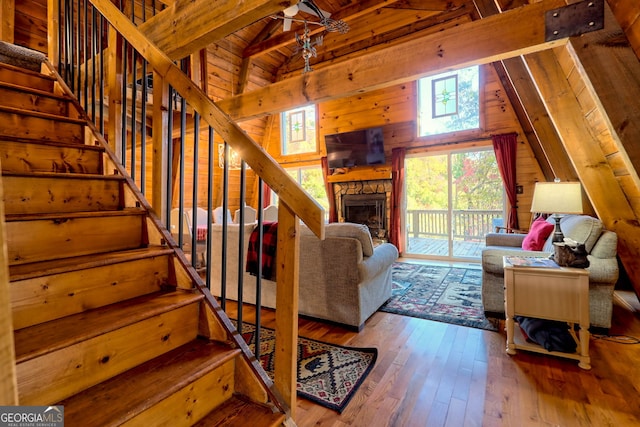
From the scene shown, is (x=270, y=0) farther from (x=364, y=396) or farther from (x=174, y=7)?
(x=364, y=396)

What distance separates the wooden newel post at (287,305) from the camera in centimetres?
127

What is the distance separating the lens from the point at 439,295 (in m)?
3.41

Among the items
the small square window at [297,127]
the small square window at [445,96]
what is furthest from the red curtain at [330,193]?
the small square window at [445,96]

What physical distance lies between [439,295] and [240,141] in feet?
9.89

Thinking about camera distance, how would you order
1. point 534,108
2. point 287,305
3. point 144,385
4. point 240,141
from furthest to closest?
point 534,108 → point 240,141 → point 287,305 → point 144,385

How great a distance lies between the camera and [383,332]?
8.20 ft

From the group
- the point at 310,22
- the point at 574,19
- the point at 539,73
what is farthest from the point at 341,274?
the point at 310,22

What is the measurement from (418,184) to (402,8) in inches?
135

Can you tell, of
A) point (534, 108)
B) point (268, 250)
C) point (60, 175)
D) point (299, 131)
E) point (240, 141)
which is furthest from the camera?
point (299, 131)

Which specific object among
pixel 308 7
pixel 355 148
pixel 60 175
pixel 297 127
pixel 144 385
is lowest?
pixel 144 385

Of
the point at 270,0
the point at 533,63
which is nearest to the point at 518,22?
the point at 533,63

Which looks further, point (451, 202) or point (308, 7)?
point (451, 202)

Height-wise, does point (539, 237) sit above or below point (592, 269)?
above

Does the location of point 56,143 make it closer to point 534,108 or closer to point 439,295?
point 439,295
